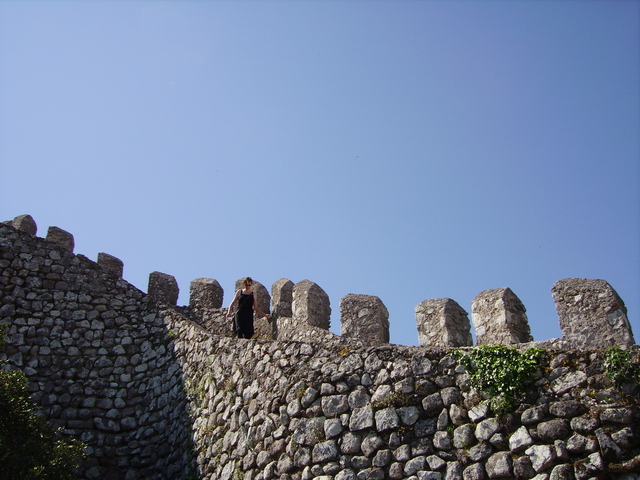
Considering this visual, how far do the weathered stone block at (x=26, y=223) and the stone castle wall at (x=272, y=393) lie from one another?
0.27 ft

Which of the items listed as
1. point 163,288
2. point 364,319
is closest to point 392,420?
point 364,319

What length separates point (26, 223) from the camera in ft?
49.5

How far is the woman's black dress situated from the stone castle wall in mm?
726

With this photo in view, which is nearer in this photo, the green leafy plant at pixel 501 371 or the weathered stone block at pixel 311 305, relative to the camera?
the green leafy plant at pixel 501 371

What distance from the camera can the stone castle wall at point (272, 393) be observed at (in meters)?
7.23

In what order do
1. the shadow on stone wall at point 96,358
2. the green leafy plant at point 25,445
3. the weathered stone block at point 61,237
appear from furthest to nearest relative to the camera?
the weathered stone block at point 61,237
the shadow on stone wall at point 96,358
the green leafy plant at point 25,445

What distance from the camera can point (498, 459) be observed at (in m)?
7.30

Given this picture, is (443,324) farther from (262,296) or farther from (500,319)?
(262,296)

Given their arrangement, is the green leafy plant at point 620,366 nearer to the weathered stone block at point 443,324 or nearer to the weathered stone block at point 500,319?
the weathered stone block at point 500,319

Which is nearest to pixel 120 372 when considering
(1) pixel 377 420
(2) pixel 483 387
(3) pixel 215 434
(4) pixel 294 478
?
(3) pixel 215 434

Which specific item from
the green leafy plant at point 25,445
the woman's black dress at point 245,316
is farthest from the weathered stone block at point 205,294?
the green leafy plant at point 25,445

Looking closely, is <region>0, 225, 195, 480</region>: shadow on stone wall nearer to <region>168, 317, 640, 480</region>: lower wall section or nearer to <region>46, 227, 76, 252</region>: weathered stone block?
<region>168, 317, 640, 480</region>: lower wall section

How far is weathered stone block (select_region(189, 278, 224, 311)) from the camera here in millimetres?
14406

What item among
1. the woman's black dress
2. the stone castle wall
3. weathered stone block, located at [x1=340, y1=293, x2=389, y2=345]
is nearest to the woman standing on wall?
the woman's black dress
